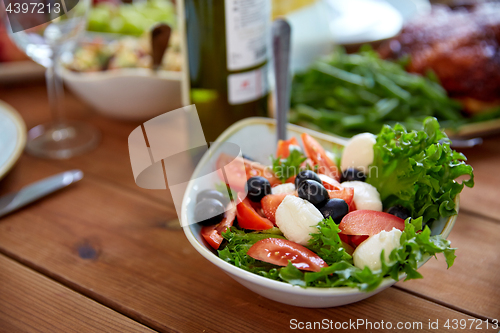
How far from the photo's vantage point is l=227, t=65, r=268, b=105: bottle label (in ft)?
3.38

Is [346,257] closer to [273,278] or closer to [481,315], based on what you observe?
[273,278]

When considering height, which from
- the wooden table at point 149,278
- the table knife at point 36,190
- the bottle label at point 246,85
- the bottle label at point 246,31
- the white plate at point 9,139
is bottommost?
the wooden table at point 149,278

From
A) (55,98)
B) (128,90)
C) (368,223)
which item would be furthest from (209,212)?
(55,98)

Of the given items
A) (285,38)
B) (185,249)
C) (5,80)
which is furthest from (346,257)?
(5,80)

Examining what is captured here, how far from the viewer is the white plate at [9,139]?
994 mm

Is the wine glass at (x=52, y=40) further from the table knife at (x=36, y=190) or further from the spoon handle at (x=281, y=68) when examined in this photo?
the spoon handle at (x=281, y=68)

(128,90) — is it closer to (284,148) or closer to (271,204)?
(284,148)

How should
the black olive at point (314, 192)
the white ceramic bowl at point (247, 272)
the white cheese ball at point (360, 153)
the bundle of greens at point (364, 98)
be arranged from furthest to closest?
the bundle of greens at point (364, 98) → the white cheese ball at point (360, 153) → the black olive at point (314, 192) → the white ceramic bowl at point (247, 272)

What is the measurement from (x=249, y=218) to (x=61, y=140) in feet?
2.61

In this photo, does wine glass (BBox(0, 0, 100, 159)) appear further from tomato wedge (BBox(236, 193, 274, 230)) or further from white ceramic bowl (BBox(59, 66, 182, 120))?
tomato wedge (BBox(236, 193, 274, 230))

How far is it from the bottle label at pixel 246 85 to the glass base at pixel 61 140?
0.45 m

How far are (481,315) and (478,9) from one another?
123 centimetres

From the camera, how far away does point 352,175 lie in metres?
0.74

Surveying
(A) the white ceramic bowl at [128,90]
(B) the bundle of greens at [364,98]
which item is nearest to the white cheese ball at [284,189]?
(B) the bundle of greens at [364,98]
